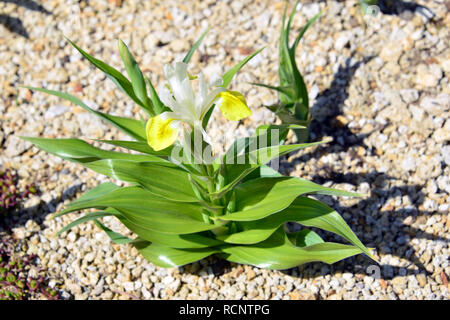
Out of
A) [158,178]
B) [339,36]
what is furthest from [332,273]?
[339,36]

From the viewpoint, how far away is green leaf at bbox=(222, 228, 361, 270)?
2121 millimetres

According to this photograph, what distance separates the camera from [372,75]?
10.3ft

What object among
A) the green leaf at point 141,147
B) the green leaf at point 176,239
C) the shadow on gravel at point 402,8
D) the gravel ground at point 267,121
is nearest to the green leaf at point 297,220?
the green leaf at point 176,239

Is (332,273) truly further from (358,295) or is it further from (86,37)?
(86,37)

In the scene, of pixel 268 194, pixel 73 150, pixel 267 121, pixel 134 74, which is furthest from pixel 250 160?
pixel 267 121

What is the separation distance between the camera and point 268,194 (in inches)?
86.6

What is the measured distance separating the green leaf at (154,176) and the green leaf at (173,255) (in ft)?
1.14

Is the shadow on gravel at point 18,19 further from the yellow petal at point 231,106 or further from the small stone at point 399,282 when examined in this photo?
the small stone at point 399,282

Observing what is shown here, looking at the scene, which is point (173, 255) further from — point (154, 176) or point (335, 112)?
point (335, 112)

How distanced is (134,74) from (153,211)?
1.96ft

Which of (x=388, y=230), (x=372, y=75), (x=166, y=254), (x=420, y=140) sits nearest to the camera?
(x=166, y=254)

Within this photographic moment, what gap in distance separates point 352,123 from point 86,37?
1971 mm

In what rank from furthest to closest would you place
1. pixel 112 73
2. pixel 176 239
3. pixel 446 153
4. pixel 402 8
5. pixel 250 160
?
pixel 402 8 < pixel 446 153 < pixel 176 239 < pixel 250 160 < pixel 112 73

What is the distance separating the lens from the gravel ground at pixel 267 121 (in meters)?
2.55
